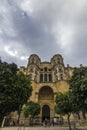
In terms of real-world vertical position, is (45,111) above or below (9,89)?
above

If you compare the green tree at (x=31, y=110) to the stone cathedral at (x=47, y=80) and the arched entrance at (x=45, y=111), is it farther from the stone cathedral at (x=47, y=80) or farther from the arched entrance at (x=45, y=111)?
the arched entrance at (x=45, y=111)

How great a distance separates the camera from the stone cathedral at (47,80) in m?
Result: 48.3

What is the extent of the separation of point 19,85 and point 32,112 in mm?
20317

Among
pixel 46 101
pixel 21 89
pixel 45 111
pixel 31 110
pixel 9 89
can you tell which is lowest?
pixel 9 89

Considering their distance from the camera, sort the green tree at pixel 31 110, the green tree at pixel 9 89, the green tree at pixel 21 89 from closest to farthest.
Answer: the green tree at pixel 9 89, the green tree at pixel 21 89, the green tree at pixel 31 110

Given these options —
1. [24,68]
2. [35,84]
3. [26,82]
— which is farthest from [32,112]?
[24,68]

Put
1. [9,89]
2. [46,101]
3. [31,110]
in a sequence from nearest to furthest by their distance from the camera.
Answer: [9,89] < [31,110] < [46,101]

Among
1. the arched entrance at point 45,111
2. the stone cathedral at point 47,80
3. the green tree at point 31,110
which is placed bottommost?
the green tree at point 31,110

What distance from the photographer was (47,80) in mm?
57406

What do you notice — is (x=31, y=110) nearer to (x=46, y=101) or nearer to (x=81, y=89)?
(x=46, y=101)

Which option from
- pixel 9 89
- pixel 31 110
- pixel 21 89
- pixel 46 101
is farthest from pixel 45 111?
pixel 9 89

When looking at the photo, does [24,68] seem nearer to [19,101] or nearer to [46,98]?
[46,98]

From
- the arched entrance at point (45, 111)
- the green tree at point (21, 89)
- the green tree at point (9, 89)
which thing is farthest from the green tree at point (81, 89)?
the arched entrance at point (45, 111)

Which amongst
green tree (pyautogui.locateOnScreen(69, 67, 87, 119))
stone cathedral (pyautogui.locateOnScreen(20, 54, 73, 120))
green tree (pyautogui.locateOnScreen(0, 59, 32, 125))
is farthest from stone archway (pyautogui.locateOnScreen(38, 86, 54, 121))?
green tree (pyautogui.locateOnScreen(69, 67, 87, 119))
